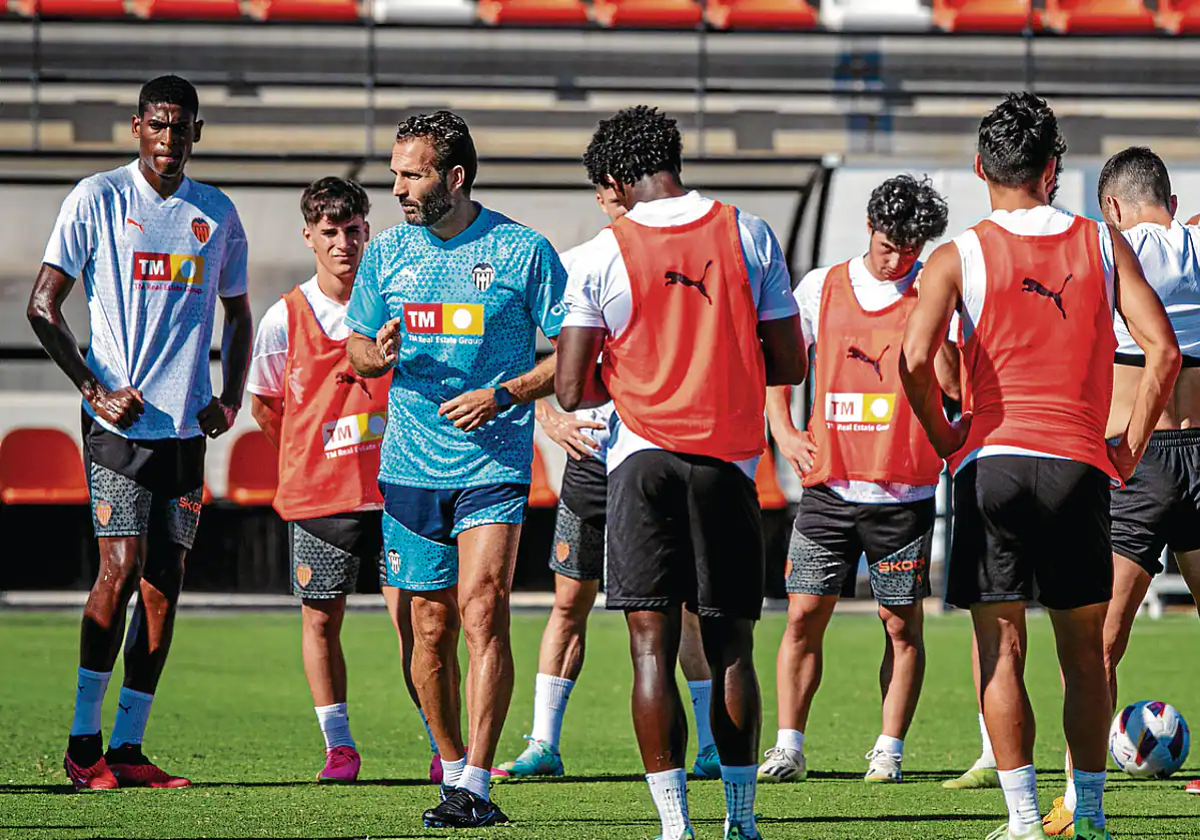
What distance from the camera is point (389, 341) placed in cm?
511

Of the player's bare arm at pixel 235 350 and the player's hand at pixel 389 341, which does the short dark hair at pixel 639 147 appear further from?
the player's bare arm at pixel 235 350

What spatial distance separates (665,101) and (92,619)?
1342 cm

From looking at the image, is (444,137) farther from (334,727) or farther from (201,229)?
(334,727)

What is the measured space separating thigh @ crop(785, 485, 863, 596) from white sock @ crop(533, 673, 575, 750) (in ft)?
3.03

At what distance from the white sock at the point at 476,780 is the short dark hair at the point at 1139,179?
279cm

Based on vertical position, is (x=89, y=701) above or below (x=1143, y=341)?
below

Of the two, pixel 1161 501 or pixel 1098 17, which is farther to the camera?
pixel 1098 17

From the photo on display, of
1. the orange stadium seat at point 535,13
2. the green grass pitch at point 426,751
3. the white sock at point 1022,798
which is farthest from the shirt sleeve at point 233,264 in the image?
the orange stadium seat at point 535,13

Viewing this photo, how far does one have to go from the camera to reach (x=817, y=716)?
8.11 meters

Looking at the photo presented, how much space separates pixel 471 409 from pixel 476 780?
1.06 metres

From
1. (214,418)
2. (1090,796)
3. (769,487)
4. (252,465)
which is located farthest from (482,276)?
(252,465)

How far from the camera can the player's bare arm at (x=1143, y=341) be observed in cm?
453

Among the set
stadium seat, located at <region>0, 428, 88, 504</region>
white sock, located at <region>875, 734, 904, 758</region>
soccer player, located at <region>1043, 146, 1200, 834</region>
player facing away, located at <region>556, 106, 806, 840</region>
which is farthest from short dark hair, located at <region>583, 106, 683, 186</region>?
stadium seat, located at <region>0, 428, 88, 504</region>

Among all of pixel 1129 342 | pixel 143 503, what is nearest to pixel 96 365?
pixel 143 503
